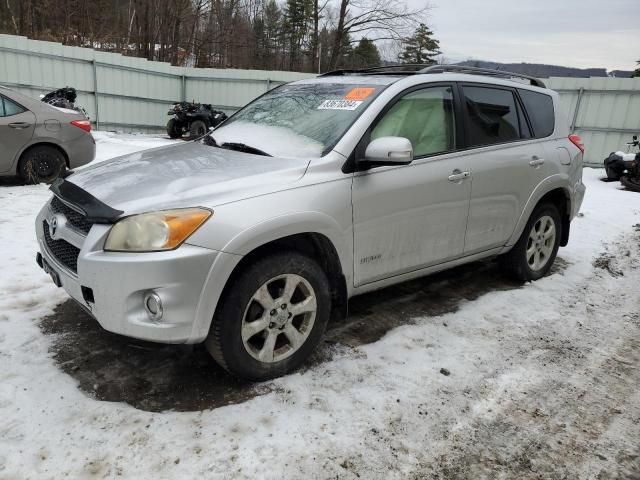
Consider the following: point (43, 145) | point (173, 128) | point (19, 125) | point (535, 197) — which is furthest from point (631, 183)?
point (173, 128)

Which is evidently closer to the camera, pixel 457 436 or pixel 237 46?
pixel 457 436

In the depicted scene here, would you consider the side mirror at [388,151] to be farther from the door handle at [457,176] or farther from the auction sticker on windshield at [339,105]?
the door handle at [457,176]

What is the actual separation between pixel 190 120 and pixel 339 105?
45.0 ft

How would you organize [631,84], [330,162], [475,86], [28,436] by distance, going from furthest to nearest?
1. [631,84]
2. [475,86]
3. [330,162]
4. [28,436]

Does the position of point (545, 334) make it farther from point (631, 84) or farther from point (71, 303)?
point (631, 84)

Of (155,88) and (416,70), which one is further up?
(416,70)

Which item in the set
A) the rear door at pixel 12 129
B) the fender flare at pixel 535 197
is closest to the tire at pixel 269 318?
the fender flare at pixel 535 197

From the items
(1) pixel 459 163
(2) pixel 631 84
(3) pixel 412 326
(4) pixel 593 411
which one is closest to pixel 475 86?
(1) pixel 459 163

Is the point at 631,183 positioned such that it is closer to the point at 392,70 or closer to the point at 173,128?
the point at 392,70

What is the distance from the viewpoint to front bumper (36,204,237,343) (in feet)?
7.72

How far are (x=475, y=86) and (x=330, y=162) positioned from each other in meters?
1.70

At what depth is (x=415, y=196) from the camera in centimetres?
332

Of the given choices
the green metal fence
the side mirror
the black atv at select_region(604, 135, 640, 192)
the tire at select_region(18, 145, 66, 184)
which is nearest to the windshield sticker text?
the side mirror

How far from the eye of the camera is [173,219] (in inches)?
95.0
